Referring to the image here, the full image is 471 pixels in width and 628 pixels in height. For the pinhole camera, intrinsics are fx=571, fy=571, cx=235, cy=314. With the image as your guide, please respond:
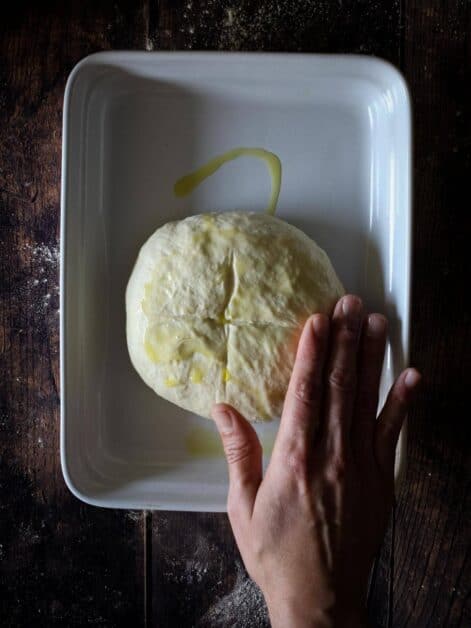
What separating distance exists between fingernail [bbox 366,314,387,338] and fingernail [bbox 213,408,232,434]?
269 millimetres

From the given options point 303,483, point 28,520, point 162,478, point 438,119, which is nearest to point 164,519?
point 162,478

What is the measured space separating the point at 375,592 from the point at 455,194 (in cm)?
78

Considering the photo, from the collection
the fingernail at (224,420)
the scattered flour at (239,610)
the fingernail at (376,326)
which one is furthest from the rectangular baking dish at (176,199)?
the scattered flour at (239,610)

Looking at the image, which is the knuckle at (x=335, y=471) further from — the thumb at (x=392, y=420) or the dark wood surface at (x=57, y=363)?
the dark wood surface at (x=57, y=363)

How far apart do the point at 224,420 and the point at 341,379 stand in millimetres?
193

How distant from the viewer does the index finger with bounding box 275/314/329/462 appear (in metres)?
0.86

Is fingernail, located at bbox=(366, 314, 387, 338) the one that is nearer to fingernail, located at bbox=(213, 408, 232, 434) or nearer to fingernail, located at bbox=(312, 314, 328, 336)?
fingernail, located at bbox=(312, 314, 328, 336)

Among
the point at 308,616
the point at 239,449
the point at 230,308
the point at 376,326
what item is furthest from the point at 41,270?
the point at 308,616

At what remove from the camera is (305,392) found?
865 millimetres

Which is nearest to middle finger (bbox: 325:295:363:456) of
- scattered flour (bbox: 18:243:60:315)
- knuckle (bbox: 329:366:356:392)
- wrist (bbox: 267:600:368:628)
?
knuckle (bbox: 329:366:356:392)

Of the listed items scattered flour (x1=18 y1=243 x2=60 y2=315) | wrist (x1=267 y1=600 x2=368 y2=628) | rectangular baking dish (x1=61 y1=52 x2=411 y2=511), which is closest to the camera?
wrist (x1=267 y1=600 x2=368 y2=628)

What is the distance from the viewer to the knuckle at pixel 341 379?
89cm

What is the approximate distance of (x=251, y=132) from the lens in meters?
1.05

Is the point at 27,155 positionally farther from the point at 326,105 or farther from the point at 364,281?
the point at 364,281
